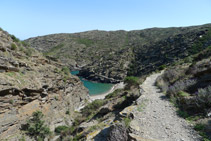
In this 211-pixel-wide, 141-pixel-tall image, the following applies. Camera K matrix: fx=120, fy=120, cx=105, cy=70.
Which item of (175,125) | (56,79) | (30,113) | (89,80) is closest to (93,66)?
(89,80)

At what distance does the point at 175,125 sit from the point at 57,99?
20268 mm

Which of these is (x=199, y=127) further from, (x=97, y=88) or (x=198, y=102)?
(x=97, y=88)

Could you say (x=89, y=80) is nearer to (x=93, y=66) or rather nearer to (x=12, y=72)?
(x=93, y=66)

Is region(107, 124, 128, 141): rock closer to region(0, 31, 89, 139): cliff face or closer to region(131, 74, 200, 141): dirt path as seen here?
region(131, 74, 200, 141): dirt path

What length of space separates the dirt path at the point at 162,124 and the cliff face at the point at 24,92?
518 inches

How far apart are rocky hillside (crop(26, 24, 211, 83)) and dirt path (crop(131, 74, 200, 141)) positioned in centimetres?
4718

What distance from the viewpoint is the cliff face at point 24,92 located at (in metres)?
12.3

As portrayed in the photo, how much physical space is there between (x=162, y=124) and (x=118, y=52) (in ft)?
275

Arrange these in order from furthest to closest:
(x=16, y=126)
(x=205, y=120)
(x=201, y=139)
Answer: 1. (x=16, y=126)
2. (x=205, y=120)
3. (x=201, y=139)

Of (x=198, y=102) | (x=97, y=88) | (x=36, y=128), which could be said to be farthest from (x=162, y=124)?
(x=97, y=88)

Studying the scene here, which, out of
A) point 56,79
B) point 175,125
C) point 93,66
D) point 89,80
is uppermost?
point 175,125

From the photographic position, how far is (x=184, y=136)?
13.8 ft

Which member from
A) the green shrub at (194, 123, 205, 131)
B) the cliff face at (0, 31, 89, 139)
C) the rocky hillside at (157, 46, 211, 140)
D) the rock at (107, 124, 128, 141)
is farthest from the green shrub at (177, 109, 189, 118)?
the cliff face at (0, 31, 89, 139)

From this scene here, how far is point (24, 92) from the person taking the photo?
14.6 metres
